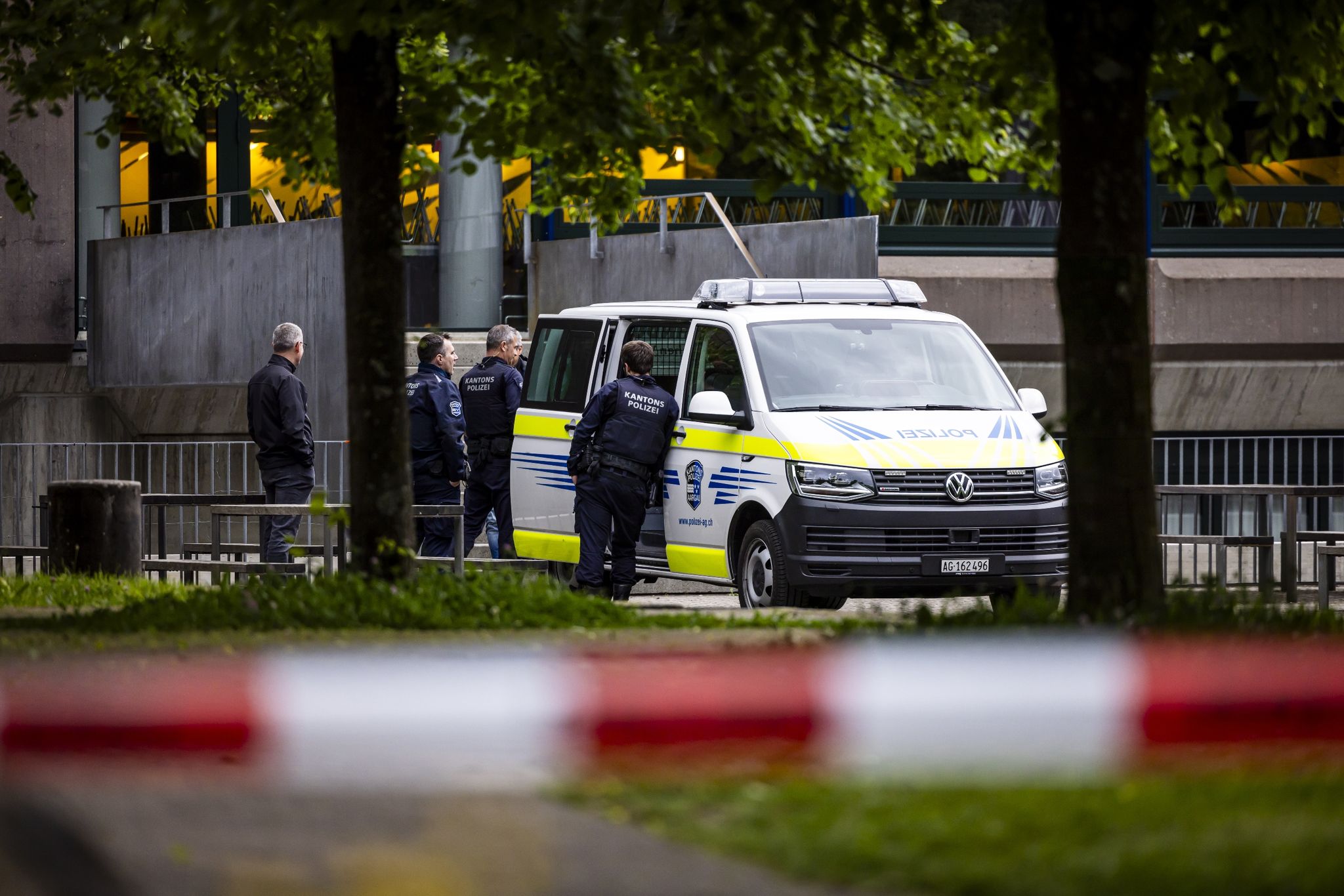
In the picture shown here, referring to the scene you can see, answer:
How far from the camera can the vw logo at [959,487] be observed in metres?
11.8

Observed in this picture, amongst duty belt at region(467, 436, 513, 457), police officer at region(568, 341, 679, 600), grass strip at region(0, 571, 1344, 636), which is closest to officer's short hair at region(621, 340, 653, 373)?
police officer at region(568, 341, 679, 600)

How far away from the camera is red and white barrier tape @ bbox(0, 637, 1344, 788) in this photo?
4.84 metres

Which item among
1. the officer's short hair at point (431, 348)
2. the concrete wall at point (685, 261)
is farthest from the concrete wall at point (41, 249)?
the officer's short hair at point (431, 348)

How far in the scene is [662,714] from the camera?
5199 mm

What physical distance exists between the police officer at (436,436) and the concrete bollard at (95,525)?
2683 mm

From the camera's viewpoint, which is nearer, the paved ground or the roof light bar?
the paved ground

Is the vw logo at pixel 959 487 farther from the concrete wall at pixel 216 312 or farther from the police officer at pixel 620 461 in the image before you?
the concrete wall at pixel 216 312

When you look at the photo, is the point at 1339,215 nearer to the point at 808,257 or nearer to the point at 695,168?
the point at 695,168

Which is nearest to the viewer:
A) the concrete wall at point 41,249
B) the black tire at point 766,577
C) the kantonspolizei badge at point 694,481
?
the black tire at point 766,577

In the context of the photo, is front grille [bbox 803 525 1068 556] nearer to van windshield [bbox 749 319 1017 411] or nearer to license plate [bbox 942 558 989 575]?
license plate [bbox 942 558 989 575]

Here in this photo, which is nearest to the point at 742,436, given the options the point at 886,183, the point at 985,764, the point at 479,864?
the point at 886,183

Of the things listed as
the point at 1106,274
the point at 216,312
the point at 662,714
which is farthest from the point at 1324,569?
the point at 216,312

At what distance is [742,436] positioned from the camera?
12188 millimetres

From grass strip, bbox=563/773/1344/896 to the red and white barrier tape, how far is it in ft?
0.62
